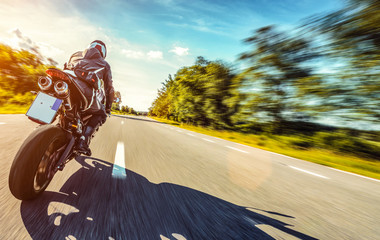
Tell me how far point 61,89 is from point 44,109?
270mm

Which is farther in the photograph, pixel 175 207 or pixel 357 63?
pixel 357 63

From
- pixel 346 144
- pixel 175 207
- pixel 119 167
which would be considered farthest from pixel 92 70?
pixel 346 144

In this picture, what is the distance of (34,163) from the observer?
1676mm

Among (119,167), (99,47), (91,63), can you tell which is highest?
(99,47)

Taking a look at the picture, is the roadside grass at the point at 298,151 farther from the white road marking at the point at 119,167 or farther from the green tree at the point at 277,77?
the white road marking at the point at 119,167

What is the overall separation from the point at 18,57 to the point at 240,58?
21.7 meters

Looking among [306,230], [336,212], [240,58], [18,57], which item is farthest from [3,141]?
[240,58]

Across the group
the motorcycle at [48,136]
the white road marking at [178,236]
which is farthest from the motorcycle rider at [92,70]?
the white road marking at [178,236]

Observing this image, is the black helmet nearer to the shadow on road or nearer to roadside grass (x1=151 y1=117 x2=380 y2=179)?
the shadow on road

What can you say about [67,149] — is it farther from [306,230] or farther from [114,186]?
[306,230]

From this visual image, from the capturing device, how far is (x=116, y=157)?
13.2 ft

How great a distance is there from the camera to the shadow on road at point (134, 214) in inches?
59.9

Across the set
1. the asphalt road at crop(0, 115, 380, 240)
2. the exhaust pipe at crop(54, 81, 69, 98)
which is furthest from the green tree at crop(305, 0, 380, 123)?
the exhaust pipe at crop(54, 81, 69, 98)

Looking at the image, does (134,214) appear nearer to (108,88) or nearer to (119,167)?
(119,167)
